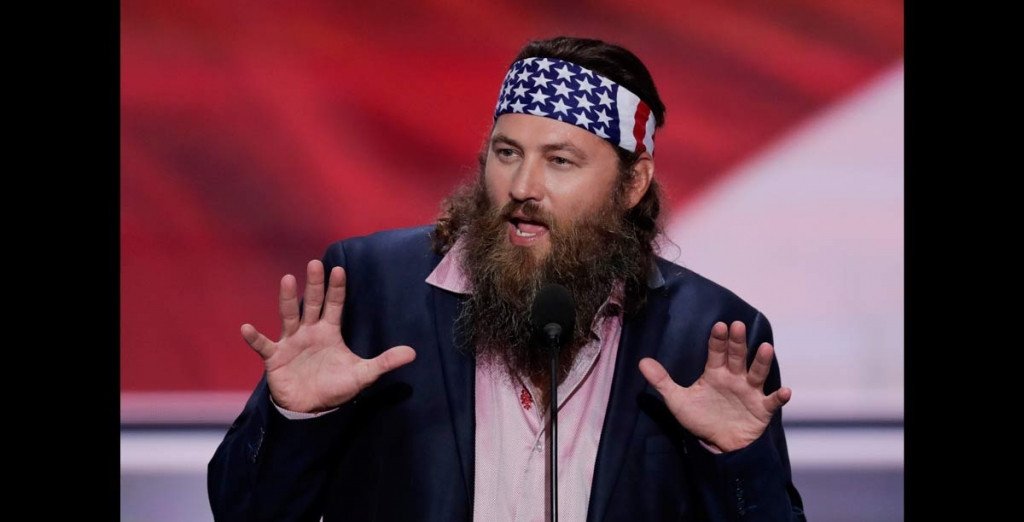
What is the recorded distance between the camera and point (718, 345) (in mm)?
2281

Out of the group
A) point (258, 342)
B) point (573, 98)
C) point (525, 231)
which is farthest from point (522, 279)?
point (258, 342)

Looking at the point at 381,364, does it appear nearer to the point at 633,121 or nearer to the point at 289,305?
the point at 289,305

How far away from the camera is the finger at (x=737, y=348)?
87.7 inches

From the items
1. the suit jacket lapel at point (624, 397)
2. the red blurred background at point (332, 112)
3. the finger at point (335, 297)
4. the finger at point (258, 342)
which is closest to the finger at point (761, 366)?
the suit jacket lapel at point (624, 397)

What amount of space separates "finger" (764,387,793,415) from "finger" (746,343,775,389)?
0.04 m

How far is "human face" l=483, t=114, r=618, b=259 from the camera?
8.64 feet

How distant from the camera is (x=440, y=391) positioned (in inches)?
97.3

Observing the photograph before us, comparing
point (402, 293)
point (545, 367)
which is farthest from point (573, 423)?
point (402, 293)

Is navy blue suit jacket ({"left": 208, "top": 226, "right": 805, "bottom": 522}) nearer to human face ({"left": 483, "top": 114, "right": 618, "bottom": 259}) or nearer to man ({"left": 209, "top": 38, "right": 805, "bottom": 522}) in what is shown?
man ({"left": 209, "top": 38, "right": 805, "bottom": 522})

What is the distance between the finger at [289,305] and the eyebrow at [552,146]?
0.73m

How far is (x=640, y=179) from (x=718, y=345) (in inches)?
31.0

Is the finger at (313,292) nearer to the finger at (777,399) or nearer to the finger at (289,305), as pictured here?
the finger at (289,305)
